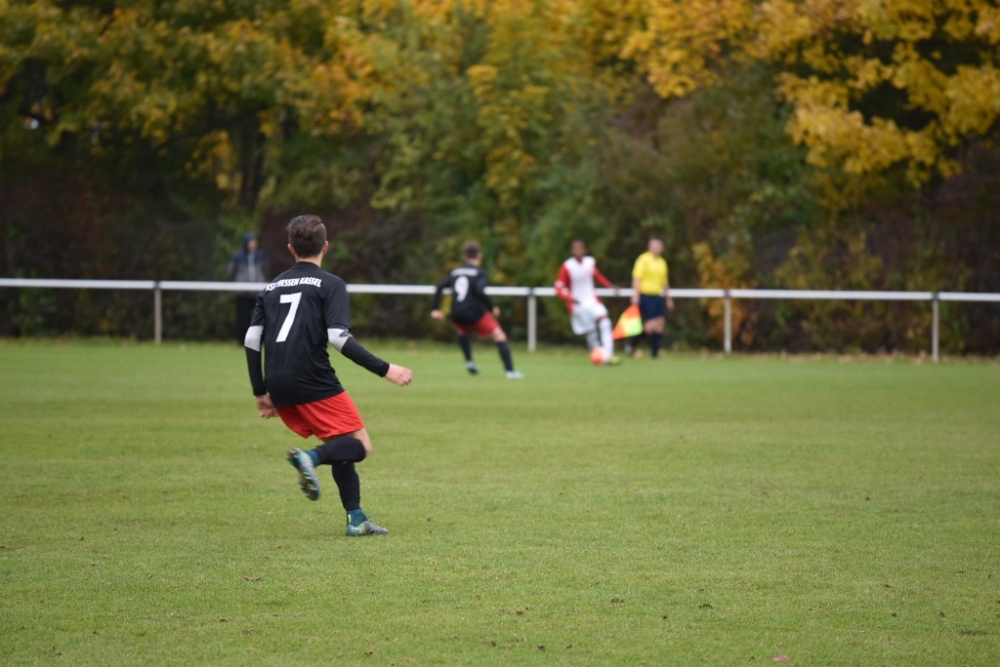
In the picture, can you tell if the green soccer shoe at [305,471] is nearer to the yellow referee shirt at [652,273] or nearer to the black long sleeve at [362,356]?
the black long sleeve at [362,356]

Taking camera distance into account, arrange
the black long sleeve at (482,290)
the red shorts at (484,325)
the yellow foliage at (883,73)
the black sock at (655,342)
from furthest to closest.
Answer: the yellow foliage at (883,73) → the black sock at (655,342) → the red shorts at (484,325) → the black long sleeve at (482,290)

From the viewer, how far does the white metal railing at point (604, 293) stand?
75.0ft

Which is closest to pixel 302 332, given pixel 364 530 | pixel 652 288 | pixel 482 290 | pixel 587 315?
pixel 364 530

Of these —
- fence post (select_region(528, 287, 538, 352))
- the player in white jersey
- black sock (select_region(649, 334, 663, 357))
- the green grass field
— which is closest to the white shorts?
the player in white jersey

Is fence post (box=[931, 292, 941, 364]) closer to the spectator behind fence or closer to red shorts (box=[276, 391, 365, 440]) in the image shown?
the spectator behind fence

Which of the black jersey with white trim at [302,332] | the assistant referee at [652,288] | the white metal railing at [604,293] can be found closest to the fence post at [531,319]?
the white metal railing at [604,293]

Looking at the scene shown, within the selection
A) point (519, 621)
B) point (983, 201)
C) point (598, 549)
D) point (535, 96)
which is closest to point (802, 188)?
point (983, 201)

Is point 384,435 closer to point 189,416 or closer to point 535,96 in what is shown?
point 189,416

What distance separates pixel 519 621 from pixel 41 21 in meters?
25.4

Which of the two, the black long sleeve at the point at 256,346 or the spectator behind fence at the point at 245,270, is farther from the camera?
the spectator behind fence at the point at 245,270

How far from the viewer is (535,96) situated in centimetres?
2809

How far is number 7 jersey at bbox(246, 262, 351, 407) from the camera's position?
24.1ft

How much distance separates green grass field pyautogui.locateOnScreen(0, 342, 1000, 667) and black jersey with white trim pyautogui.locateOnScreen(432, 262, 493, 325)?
381cm

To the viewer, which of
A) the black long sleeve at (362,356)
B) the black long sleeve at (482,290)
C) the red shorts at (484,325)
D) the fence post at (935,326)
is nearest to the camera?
the black long sleeve at (362,356)
